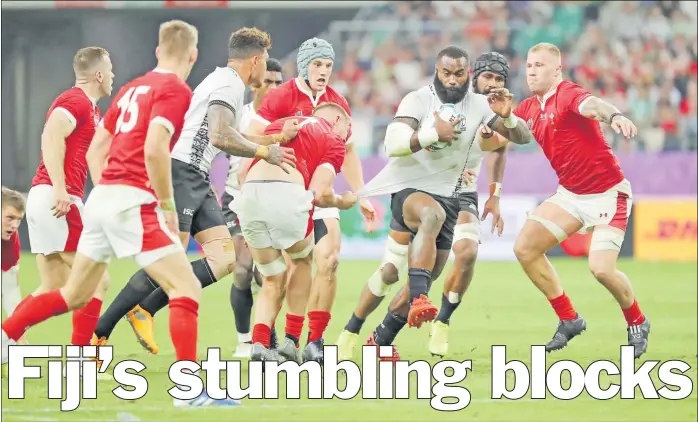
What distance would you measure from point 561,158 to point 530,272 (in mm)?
950

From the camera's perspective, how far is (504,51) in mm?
23859

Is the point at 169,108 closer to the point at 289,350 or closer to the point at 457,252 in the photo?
the point at 289,350

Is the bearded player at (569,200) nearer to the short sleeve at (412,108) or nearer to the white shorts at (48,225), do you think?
the short sleeve at (412,108)

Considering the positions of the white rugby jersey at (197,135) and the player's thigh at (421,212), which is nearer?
the white rugby jersey at (197,135)

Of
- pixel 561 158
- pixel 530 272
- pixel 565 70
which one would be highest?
pixel 565 70

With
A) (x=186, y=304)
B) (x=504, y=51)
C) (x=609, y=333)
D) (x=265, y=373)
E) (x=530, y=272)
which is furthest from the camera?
(x=504, y=51)

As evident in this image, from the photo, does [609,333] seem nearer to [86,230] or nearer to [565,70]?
[86,230]

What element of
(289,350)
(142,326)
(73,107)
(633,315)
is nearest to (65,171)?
(73,107)

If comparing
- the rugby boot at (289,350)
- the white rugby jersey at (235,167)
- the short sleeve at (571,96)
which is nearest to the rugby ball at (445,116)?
the short sleeve at (571,96)

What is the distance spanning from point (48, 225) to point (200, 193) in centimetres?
111

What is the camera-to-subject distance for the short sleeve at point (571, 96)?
9.29 m

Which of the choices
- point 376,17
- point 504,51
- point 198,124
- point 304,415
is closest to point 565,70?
point 504,51

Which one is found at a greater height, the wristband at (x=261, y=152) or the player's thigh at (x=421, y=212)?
the wristband at (x=261, y=152)

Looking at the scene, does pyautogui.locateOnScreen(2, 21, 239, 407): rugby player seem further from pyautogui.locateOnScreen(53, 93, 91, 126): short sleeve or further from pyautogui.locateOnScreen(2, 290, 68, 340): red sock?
pyautogui.locateOnScreen(53, 93, 91, 126): short sleeve
